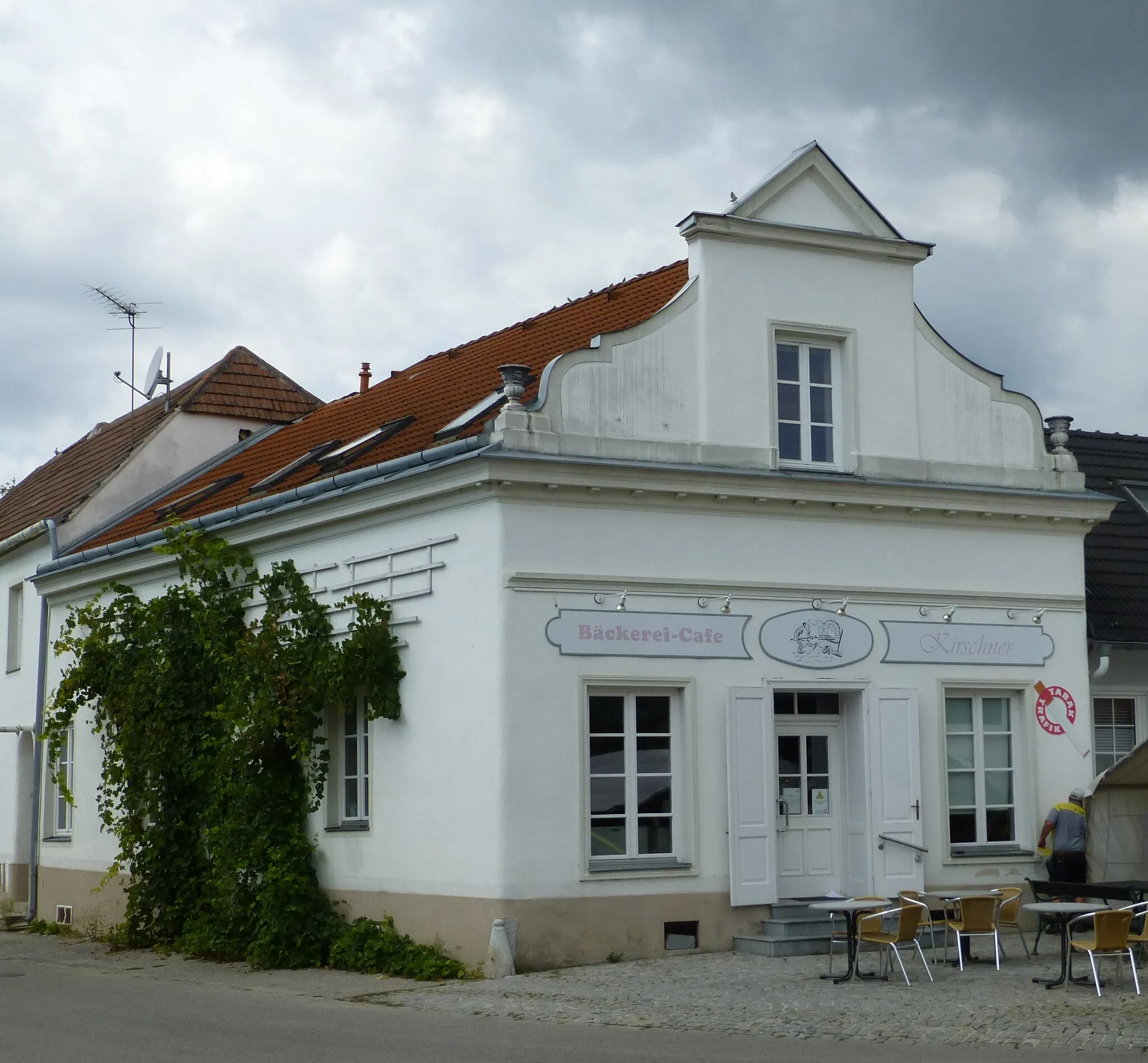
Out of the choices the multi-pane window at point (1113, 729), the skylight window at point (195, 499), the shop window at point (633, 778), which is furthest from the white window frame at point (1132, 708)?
the skylight window at point (195, 499)

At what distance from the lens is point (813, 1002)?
13.6 m

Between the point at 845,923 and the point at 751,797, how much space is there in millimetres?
1516

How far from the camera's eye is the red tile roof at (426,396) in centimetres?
1972

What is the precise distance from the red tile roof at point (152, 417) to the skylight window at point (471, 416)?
9.46 m

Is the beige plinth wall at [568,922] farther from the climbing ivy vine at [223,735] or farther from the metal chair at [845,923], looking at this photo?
the metal chair at [845,923]

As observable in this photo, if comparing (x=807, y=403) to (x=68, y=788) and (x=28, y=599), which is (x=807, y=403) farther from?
(x=28, y=599)

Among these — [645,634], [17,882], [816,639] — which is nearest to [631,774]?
[645,634]

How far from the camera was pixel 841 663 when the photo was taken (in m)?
17.8

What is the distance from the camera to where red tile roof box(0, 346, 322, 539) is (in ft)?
92.2

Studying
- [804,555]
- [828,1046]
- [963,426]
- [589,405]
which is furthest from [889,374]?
[828,1046]

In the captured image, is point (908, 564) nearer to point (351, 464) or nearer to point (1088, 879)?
point (1088, 879)

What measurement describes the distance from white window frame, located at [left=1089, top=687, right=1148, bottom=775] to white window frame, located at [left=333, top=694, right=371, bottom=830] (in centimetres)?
892

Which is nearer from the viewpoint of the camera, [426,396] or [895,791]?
[895,791]

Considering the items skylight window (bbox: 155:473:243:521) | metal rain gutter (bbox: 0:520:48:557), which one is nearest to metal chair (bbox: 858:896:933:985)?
skylight window (bbox: 155:473:243:521)
